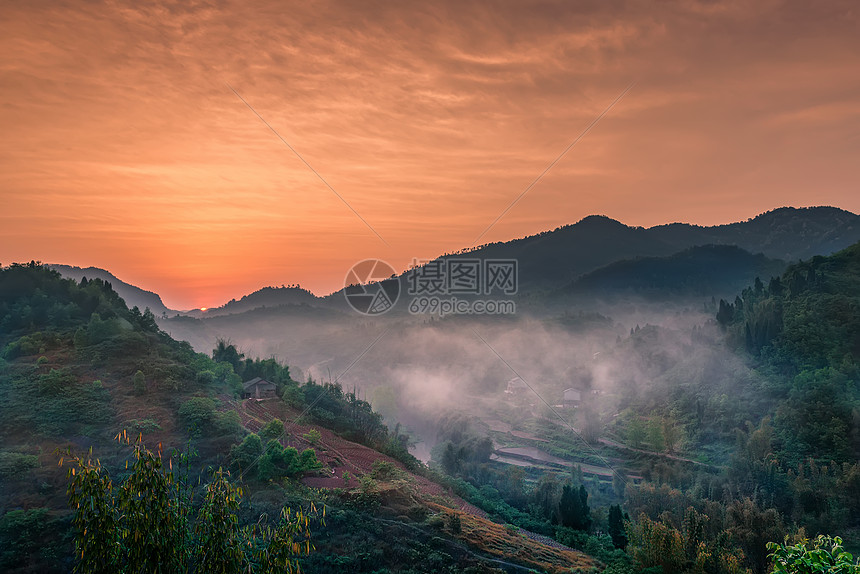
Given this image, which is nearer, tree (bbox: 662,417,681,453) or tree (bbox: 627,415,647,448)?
tree (bbox: 662,417,681,453)

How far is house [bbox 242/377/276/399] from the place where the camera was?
4509 centimetres

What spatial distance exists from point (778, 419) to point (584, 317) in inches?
4559

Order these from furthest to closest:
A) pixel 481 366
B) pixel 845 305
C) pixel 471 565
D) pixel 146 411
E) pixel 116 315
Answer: pixel 481 366, pixel 845 305, pixel 116 315, pixel 146 411, pixel 471 565

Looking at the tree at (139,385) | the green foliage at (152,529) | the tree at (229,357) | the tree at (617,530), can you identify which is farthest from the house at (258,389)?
the green foliage at (152,529)

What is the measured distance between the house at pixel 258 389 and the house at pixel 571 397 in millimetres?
69026

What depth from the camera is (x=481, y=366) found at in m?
144

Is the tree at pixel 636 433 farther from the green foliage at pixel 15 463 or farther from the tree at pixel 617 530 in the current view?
the green foliage at pixel 15 463

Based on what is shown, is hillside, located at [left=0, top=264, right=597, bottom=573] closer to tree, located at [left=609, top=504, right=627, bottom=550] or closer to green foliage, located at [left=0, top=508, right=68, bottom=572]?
green foliage, located at [left=0, top=508, right=68, bottom=572]

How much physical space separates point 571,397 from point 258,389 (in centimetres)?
7301

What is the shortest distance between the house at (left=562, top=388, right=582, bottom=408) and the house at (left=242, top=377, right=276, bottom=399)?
A: 69.0m

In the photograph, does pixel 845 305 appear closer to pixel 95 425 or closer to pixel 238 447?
pixel 238 447

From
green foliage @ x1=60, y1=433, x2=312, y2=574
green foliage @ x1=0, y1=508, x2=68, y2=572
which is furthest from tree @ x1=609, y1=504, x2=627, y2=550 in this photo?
green foliage @ x1=60, y1=433, x2=312, y2=574

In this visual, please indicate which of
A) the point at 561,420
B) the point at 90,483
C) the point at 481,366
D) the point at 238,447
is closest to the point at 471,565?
the point at 238,447

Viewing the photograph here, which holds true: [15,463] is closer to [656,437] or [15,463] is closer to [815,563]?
[815,563]
